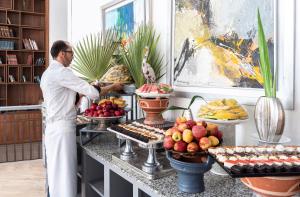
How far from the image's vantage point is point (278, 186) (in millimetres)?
1084

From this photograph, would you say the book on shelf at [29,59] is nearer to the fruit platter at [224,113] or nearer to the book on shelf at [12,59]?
the book on shelf at [12,59]

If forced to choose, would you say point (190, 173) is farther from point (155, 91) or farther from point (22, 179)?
point (22, 179)

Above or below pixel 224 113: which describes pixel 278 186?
below

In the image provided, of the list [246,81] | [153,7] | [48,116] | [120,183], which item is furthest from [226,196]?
[153,7]

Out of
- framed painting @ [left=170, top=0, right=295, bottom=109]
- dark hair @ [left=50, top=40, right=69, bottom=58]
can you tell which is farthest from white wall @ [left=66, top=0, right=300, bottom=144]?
dark hair @ [left=50, top=40, right=69, bottom=58]

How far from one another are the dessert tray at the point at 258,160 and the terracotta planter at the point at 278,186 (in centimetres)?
4

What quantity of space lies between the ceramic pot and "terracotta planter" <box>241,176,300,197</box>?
28 cm

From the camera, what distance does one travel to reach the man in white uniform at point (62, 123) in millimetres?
2389

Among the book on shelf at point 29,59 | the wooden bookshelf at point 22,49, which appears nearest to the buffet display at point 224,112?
the wooden bookshelf at point 22,49

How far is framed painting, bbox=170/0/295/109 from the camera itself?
5.31 ft

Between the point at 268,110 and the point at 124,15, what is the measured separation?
6.67 feet

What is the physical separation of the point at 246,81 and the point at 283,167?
83 cm

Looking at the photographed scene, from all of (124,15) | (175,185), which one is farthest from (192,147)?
(124,15)

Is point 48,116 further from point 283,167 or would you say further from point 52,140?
point 283,167
